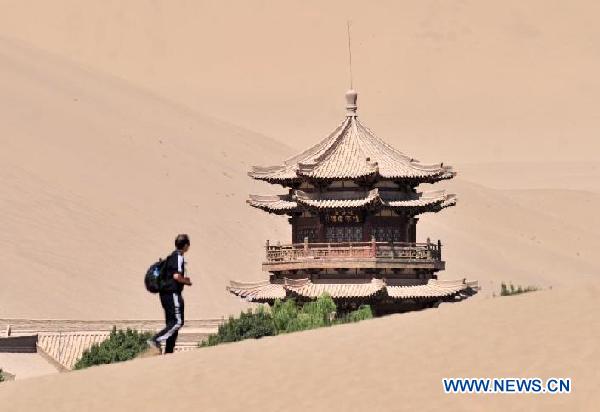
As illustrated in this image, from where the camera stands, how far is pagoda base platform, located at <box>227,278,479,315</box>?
47906mm

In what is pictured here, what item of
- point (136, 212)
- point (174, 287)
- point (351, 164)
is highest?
point (136, 212)

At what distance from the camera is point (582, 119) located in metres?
198

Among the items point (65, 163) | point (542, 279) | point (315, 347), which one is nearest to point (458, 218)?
point (542, 279)

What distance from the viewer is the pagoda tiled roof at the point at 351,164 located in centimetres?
4862

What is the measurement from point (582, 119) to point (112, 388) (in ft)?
583

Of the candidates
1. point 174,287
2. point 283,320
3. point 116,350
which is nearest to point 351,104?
point 283,320

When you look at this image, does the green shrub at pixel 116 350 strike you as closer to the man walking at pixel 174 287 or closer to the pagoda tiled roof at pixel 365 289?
the pagoda tiled roof at pixel 365 289

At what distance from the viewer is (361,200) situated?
48.5 meters

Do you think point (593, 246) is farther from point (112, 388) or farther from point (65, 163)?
point (112, 388)

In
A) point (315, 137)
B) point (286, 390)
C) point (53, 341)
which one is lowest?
point (286, 390)

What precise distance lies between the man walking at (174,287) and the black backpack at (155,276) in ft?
0.15

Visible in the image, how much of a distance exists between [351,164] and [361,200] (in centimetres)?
137

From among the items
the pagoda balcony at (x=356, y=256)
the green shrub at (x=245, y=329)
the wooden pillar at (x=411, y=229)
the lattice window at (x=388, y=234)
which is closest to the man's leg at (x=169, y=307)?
the green shrub at (x=245, y=329)

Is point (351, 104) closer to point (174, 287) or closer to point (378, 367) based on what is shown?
point (174, 287)
